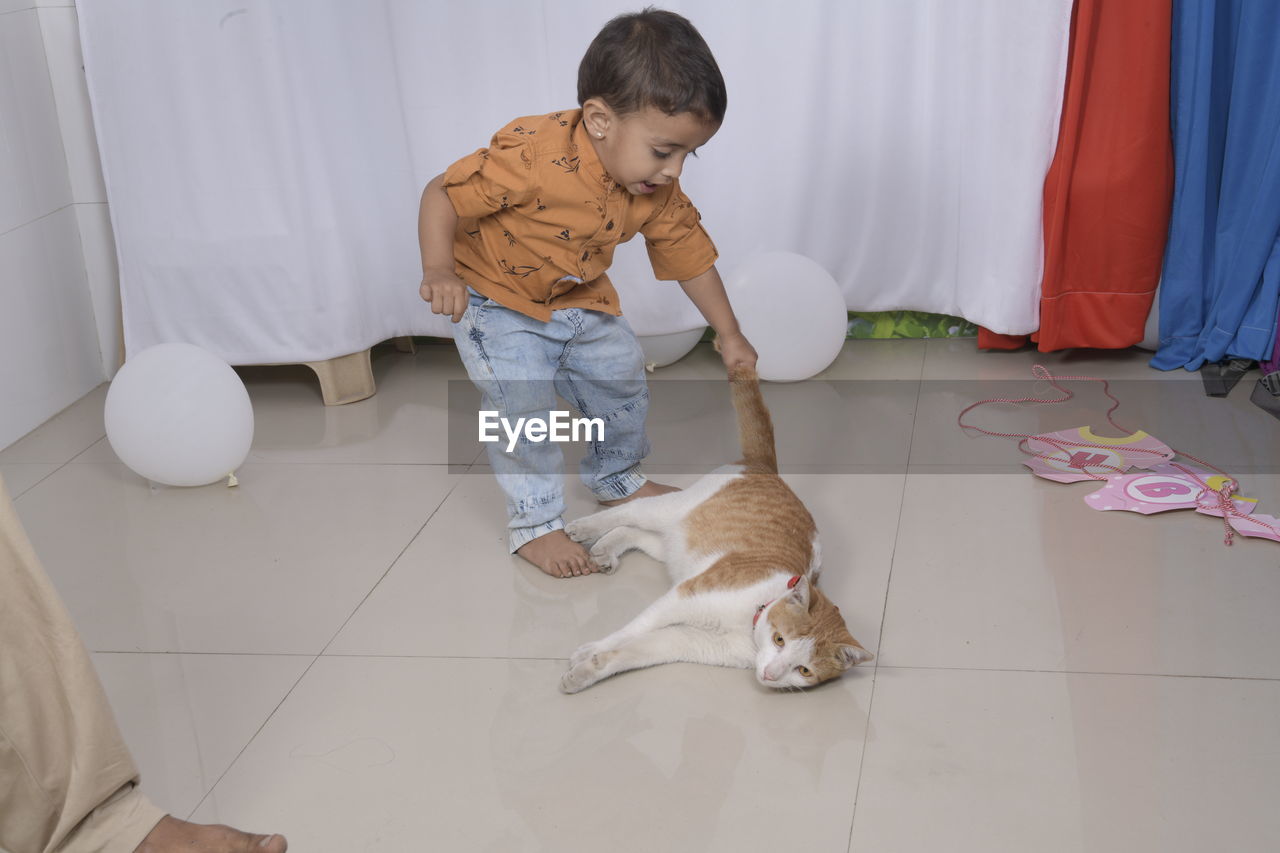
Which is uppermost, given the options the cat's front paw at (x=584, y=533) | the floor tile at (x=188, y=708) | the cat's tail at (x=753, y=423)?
the cat's tail at (x=753, y=423)

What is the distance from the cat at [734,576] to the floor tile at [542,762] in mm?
36

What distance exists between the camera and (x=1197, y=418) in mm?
2002

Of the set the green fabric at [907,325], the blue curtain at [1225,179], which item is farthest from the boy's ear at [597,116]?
the blue curtain at [1225,179]

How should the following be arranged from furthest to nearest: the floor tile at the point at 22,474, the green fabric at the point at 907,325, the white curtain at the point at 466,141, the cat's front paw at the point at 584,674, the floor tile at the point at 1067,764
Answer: the green fabric at the point at 907,325 → the white curtain at the point at 466,141 → the floor tile at the point at 22,474 → the cat's front paw at the point at 584,674 → the floor tile at the point at 1067,764

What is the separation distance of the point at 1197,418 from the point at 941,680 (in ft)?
3.10

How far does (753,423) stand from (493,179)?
0.50m

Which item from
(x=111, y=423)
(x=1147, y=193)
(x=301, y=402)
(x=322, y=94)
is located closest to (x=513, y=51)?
(x=322, y=94)

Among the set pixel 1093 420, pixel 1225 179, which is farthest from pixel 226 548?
pixel 1225 179

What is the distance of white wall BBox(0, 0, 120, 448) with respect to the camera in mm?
2135

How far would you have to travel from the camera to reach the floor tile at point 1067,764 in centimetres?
112

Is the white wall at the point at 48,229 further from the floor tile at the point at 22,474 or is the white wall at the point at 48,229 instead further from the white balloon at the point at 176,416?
the white balloon at the point at 176,416

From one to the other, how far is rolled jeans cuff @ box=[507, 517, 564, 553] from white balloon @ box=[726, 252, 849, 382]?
→ 0.59 meters

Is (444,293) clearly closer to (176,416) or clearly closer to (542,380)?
(542,380)

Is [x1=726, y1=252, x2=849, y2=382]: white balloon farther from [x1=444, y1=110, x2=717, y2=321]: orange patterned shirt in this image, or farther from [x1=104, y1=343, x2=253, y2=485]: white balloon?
[x1=104, y1=343, x2=253, y2=485]: white balloon
